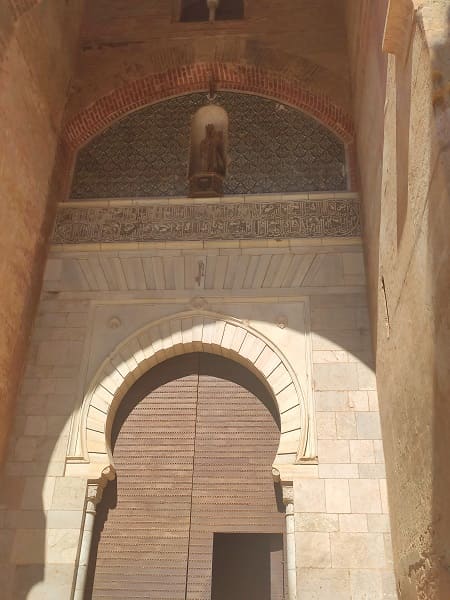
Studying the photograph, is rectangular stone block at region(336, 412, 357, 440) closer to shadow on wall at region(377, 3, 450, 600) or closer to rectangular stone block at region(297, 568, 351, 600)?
shadow on wall at region(377, 3, 450, 600)

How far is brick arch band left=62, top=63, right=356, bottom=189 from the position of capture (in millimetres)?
6133

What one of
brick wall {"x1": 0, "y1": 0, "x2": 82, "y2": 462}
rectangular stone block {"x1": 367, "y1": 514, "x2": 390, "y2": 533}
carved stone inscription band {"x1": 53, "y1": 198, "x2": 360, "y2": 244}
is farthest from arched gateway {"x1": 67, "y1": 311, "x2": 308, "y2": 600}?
carved stone inscription band {"x1": 53, "y1": 198, "x2": 360, "y2": 244}

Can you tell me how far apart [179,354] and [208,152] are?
2022 mm

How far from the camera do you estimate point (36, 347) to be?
16.6 ft

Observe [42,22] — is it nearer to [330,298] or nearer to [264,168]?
[264,168]

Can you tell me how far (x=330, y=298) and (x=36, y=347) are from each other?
2.42m

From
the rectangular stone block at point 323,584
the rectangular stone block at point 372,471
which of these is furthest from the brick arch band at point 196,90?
the rectangular stone block at point 323,584

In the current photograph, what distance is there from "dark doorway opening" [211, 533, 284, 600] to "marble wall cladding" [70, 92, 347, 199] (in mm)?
3070

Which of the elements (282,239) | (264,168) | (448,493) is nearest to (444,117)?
(448,493)

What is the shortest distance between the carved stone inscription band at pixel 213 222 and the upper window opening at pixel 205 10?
254 centimetres

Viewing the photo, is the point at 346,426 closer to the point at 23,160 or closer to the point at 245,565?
the point at 245,565

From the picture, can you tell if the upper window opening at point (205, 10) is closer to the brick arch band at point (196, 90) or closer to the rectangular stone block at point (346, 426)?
the brick arch band at point (196, 90)

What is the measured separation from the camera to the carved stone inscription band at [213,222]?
546 centimetres

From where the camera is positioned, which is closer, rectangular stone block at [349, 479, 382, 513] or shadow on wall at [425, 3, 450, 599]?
shadow on wall at [425, 3, 450, 599]
